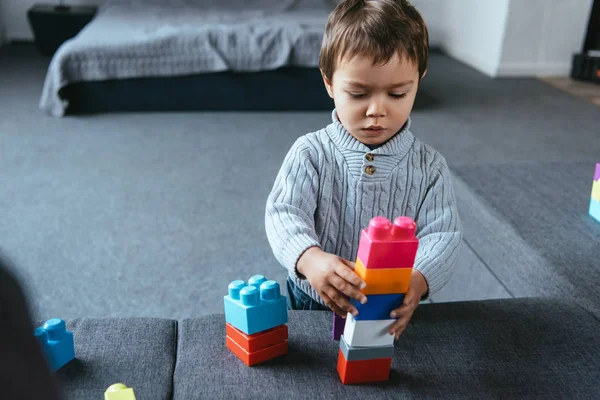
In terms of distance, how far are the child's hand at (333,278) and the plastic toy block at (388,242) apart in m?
0.04

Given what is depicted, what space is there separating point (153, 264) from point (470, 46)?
10.4ft

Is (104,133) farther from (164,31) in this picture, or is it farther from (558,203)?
(558,203)

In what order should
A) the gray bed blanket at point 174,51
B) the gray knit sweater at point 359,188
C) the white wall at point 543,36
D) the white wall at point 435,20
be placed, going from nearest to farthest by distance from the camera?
1. the gray knit sweater at point 359,188
2. the gray bed blanket at point 174,51
3. the white wall at point 543,36
4. the white wall at point 435,20

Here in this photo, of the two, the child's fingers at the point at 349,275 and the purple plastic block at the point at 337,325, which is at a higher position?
the child's fingers at the point at 349,275

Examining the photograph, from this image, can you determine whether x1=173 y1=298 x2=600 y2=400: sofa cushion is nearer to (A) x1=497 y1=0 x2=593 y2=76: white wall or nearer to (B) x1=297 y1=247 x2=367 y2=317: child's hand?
(B) x1=297 y1=247 x2=367 y2=317: child's hand

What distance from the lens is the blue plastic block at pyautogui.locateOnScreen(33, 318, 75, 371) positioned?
2.45ft

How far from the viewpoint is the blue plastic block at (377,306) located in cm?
70

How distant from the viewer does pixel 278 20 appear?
3.16m

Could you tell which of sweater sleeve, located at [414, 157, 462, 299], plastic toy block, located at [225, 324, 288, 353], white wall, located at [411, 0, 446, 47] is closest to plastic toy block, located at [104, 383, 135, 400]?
plastic toy block, located at [225, 324, 288, 353]

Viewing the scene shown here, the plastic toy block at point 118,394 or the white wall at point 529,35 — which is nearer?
the plastic toy block at point 118,394

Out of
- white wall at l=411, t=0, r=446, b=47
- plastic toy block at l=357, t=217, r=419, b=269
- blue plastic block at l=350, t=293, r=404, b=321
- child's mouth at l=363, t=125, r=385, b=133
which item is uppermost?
child's mouth at l=363, t=125, r=385, b=133

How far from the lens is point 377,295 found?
0.69 m

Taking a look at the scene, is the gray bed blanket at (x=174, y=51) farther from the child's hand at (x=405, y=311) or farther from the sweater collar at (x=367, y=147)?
the child's hand at (x=405, y=311)

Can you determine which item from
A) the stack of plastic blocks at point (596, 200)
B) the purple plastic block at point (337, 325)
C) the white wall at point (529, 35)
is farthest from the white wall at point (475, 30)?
the purple plastic block at point (337, 325)
